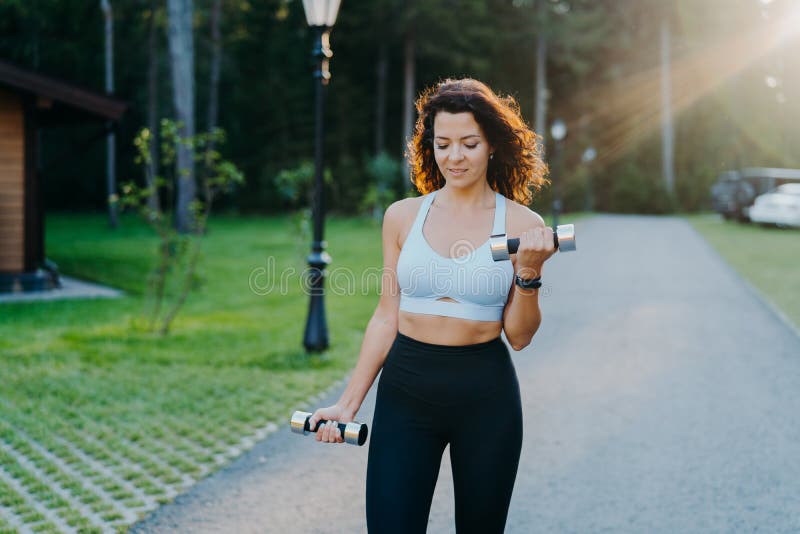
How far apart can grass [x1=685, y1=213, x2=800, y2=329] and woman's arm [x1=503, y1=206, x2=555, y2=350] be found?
9028 millimetres

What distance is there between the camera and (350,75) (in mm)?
44469

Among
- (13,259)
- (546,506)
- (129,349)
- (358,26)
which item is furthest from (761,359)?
(358,26)

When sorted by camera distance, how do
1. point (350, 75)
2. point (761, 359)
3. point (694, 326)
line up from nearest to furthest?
point (761, 359)
point (694, 326)
point (350, 75)

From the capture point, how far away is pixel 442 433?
258cm

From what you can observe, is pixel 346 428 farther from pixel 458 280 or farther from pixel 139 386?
pixel 139 386

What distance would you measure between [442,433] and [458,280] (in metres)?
0.50

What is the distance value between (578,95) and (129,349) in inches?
1697

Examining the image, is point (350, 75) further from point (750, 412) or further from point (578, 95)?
point (750, 412)

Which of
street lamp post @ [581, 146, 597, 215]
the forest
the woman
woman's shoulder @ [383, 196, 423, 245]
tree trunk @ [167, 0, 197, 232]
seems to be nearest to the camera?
the woman

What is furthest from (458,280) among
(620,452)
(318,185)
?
(318,185)

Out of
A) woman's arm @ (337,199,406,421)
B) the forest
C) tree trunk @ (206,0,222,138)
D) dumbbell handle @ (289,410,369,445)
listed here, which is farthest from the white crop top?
tree trunk @ (206,0,222,138)

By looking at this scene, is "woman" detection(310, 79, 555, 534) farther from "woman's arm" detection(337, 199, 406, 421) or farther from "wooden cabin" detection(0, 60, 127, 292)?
"wooden cabin" detection(0, 60, 127, 292)

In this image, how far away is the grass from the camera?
13.1 metres

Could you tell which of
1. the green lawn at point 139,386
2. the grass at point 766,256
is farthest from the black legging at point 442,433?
the grass at point 766,256
